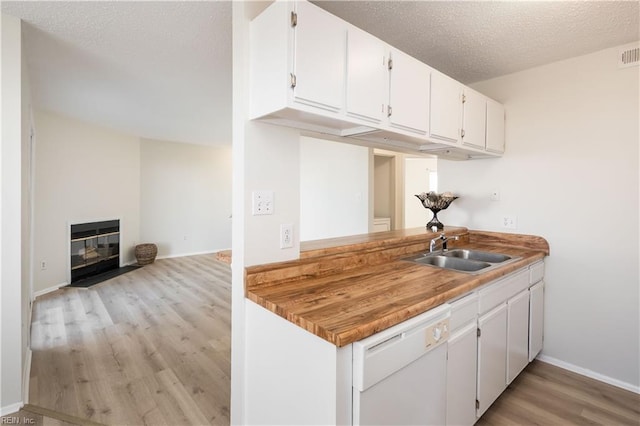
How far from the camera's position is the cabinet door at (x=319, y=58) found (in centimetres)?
133

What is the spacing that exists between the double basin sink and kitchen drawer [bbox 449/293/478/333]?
1.77 feet

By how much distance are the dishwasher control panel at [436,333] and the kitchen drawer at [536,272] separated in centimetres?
137

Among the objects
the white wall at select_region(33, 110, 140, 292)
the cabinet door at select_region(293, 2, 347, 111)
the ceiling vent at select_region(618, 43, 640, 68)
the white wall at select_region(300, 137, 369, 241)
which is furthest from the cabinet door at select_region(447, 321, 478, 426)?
the white wall at select_region(33, 110, 140, 292)

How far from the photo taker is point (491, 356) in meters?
1.88

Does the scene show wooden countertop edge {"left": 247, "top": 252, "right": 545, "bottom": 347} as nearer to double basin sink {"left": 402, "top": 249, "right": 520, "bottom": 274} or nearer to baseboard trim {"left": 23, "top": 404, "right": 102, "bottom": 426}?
double basin sink {"left": 402, "top": 249, "right": 520, "bottom": 274}

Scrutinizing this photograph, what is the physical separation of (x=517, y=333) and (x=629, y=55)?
2107 millimetres

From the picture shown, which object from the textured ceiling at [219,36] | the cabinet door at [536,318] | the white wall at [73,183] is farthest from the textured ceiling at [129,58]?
the cabinet door at [536,318]

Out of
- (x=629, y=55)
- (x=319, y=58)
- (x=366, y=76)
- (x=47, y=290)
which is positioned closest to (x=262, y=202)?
(x=319, y=58)

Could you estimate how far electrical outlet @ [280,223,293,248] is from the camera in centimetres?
166

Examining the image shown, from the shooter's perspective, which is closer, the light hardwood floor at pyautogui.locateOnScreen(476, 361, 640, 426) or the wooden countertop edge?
the wooden countertop edge

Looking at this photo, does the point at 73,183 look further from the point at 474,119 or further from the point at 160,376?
the point at 474,119

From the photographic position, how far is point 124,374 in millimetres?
2371

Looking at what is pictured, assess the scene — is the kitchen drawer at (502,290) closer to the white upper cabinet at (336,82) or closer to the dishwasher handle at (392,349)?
the dishwasher handle at (392,349)

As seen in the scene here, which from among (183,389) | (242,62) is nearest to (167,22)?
(242,62)
